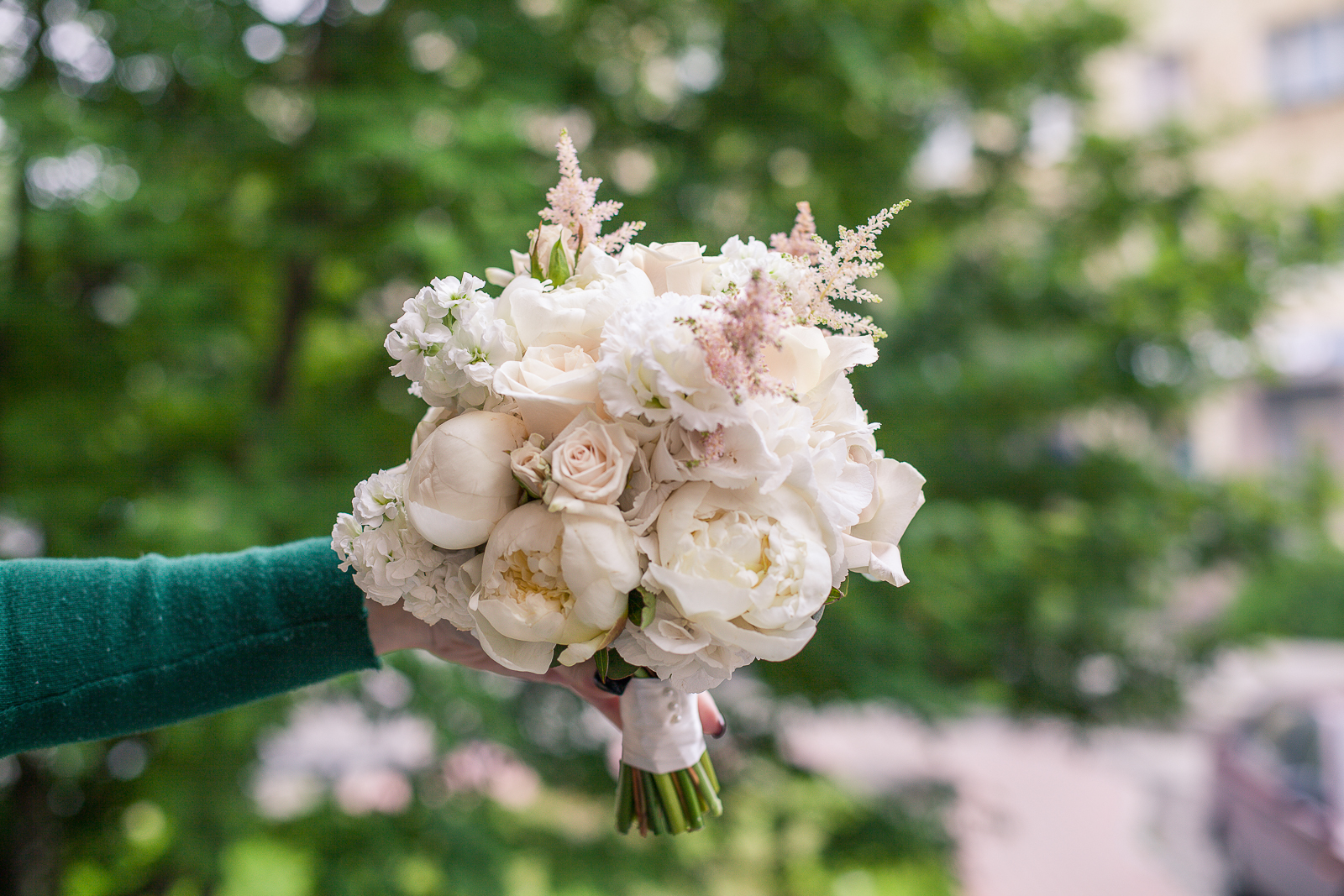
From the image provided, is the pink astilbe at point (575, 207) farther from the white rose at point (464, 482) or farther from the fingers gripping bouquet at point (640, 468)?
the white rose at point (464, 482)

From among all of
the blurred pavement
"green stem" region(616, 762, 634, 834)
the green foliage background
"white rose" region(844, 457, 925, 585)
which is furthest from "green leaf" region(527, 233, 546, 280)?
the blurred pavement

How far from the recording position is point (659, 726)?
97 cm

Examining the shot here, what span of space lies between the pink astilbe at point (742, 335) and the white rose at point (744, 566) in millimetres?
106

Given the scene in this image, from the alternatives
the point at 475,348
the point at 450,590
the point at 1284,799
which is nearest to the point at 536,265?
the point at 475,348

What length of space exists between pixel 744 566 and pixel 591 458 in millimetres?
161

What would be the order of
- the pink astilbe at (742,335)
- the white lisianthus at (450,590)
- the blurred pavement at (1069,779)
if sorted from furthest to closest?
the blurred pavement at (1069,779)
the white lisianthus at (450,590)
the pink astilbe at (742,335)

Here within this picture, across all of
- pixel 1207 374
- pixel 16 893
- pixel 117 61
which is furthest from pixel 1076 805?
pixel 117 61

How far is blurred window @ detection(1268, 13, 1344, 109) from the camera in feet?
26.7

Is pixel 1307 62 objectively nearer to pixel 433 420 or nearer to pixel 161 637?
pixel 433 420

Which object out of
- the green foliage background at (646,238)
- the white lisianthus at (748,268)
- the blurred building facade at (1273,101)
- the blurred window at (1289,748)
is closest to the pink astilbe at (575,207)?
the white lisianthus at (748,268)

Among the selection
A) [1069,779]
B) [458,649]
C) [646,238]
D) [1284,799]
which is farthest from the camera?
[1069,779]

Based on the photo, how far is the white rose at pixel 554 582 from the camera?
2.40 ft

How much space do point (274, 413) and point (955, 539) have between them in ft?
7.10

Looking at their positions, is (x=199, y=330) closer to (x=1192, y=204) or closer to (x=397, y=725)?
(x=397, y=725)
